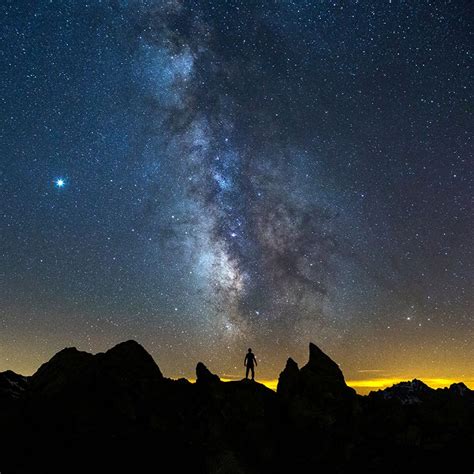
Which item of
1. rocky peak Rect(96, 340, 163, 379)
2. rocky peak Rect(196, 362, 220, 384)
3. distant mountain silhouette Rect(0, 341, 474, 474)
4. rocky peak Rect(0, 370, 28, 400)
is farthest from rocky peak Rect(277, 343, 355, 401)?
rocky peak Rect(0, 370, 28, 400)

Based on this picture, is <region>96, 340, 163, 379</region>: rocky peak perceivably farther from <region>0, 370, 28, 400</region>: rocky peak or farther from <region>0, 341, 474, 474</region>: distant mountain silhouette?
<region>0, 370, 28, 400</region>: rocky peak

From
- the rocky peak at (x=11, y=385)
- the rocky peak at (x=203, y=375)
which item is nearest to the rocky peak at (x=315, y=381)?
the rocky peak at (x=203, y=375)

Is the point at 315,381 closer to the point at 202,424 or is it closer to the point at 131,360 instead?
the point at 202,424

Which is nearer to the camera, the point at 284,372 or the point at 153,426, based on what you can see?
the point at 153,426

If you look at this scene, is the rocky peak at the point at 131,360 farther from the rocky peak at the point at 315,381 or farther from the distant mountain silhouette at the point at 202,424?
the rocky peak at the point at 315,381

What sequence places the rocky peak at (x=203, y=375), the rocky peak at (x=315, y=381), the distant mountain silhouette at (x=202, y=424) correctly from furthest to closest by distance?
the rocky peak at (x=315, y=381), the rocky peak at (x=203, y=375), the distant mountain silhouette at (x=202, y=424)

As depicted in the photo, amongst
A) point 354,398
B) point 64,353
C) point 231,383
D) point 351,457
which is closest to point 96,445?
point 64,353

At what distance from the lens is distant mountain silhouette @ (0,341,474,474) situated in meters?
21.5

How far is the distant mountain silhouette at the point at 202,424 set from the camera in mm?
21531

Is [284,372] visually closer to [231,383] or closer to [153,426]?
[231,383]

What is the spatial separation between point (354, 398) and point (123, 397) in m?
16.9

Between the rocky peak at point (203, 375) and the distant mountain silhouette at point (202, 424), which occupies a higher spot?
the rocky peak at point (203, 375)

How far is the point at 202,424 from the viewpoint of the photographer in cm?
2509

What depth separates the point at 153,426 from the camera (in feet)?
77.2
